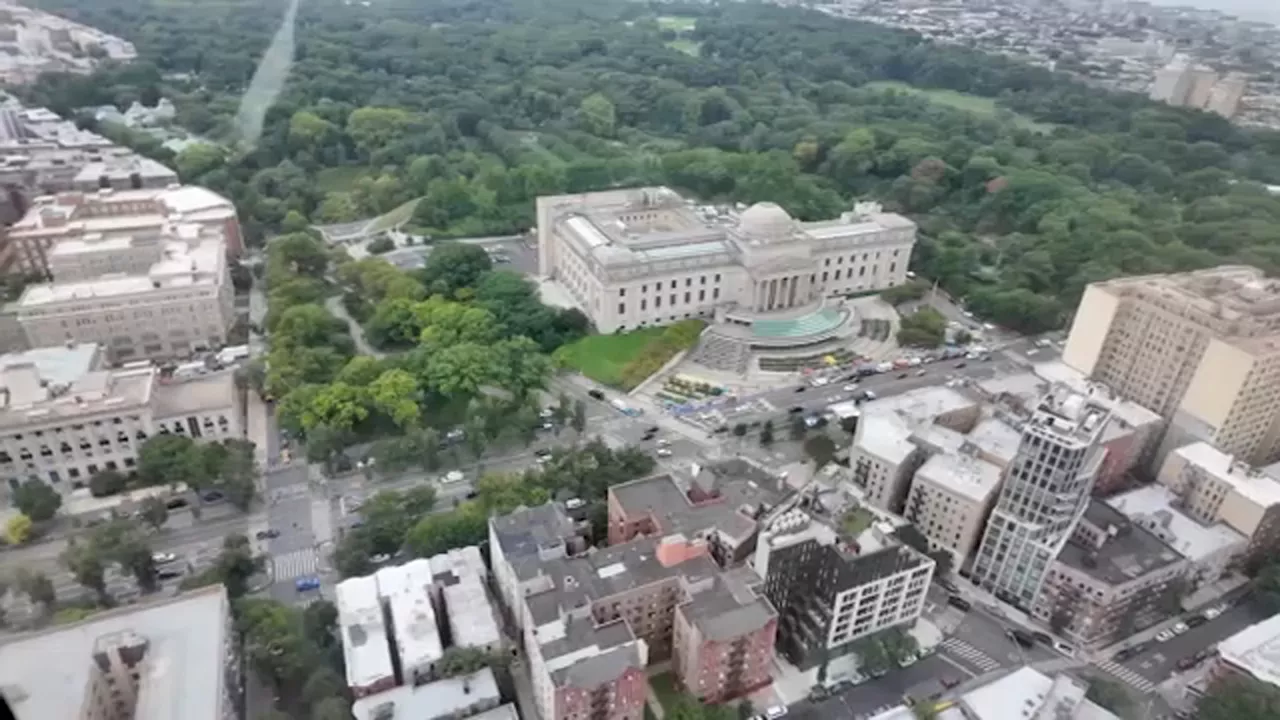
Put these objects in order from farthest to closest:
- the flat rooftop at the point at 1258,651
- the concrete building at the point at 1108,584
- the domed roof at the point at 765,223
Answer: the domed roof at the point at 765,223 < the concrete building at the point at 1108,584 < the flat rooftop at the point at 1258,651

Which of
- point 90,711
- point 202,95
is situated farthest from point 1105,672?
point 202,95

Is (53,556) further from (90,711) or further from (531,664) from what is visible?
(531,664)

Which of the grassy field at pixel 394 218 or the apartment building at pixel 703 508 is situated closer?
the apartment building at pixel 703 508

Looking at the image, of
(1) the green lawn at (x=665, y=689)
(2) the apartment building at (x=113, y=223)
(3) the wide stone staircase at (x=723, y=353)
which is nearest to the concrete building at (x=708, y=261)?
(3) the wide stone staircase at (x=723, y=353)

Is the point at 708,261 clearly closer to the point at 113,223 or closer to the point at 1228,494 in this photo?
the point at 1228,494

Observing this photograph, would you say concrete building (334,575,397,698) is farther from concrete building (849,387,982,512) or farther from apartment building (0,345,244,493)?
concrete building (849,387,982,512)

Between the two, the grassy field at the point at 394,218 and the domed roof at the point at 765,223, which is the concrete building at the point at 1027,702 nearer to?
the domed roof at the point at 765,223
